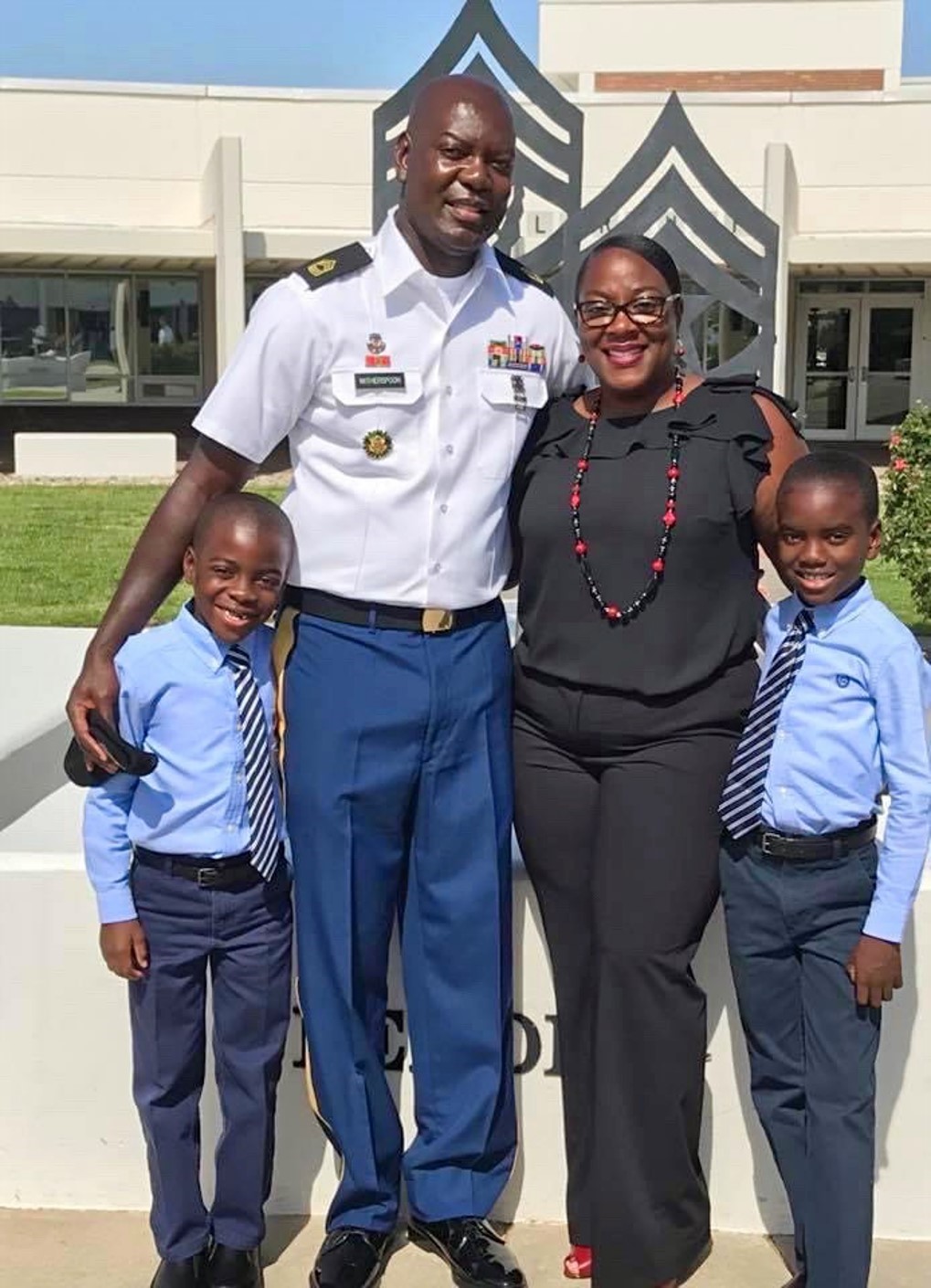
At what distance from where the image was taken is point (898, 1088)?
8.99ft

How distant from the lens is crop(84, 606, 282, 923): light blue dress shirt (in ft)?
7.98

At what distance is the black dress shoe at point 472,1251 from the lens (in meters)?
2.57

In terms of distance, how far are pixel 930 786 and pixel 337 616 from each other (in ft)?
3.28

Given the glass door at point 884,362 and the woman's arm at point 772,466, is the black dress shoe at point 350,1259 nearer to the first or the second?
the woman's arm at point 772,466

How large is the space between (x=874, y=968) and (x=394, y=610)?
959mm

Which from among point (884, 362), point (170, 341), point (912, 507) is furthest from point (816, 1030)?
point (170, 341)

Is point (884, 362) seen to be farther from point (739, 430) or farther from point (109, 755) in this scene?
point (109, 755)

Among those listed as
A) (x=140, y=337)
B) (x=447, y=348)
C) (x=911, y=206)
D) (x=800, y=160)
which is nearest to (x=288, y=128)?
(x=140, y=337)

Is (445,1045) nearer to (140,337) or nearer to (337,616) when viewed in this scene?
(337,616)

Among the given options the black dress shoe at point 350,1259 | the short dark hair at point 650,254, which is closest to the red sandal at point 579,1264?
the black dress shoe at point 350,1259

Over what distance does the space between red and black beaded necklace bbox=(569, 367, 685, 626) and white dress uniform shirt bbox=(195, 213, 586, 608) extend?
0.18 m

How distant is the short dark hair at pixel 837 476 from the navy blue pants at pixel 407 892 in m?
0.58

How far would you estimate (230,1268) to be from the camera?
2.55 meters

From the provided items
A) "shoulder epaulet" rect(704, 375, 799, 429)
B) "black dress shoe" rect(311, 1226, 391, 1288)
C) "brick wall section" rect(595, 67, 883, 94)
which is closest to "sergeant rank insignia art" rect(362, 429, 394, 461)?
"shoulder epaulet" rect(704, 375, 799, 429)
